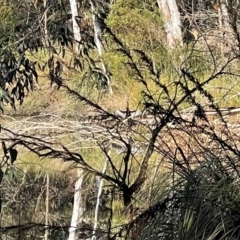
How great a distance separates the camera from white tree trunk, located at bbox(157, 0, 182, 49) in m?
12.7

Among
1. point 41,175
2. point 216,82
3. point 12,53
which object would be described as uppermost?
point 12,53

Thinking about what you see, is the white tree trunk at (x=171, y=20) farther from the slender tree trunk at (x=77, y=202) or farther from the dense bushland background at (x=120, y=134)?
the slender tree trunk at (x=77, y=202)

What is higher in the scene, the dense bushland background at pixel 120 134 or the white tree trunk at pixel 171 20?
the white tree trunk at pixel 171 20

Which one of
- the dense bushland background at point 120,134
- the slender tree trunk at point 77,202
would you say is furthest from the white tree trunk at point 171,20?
the slender tree trunk at point 77,202

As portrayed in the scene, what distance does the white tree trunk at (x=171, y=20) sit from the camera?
12688mm

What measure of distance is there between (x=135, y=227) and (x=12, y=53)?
3.89 meters

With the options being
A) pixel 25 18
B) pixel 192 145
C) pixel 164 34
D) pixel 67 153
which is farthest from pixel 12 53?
pixel 164 34

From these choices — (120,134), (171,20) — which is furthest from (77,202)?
(171,20)

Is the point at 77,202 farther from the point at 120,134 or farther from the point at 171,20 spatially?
the point at 171,20

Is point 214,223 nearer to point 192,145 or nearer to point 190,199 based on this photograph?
point 190,199

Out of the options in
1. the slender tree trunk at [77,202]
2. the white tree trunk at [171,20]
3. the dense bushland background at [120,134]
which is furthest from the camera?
the white tree trunk at [171,20]

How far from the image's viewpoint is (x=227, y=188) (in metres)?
2.85

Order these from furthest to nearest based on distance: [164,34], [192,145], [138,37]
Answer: [164,34] → [138,37] → [192,145]

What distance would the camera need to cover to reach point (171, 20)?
45.1 ft
